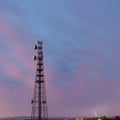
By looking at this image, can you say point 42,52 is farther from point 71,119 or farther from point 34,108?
point 71,119

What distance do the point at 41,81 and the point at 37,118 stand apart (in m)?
9.26

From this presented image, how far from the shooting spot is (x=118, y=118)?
280 ft

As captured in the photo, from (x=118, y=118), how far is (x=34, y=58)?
22.0 metres

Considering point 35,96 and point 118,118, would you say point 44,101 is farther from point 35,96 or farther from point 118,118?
point 118,118

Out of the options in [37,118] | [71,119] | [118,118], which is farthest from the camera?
[71,119]

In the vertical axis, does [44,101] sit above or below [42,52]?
below

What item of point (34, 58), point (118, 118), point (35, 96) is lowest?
point (118, 118)

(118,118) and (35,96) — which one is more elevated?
(35,96)

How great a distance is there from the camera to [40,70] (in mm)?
88625

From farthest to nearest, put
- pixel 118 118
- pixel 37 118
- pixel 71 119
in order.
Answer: pixel 71 119 → pixel 37 118 → pixel 118 118

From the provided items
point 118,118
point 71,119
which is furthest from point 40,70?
point 71,119

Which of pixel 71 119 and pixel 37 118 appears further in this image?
pixel 71 119

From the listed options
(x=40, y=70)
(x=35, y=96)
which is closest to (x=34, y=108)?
(x=35, y=96)

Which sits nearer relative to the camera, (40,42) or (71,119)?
(40,42)
